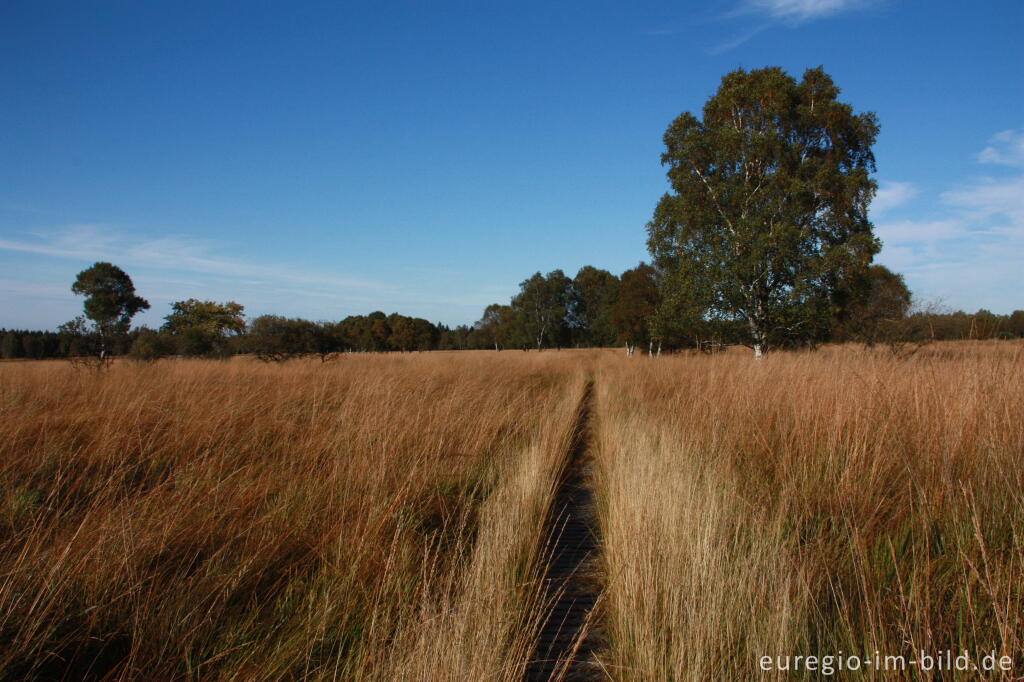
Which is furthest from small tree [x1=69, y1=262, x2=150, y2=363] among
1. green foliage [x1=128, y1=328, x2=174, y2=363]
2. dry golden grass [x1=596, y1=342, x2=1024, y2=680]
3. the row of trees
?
dry golden grass [x1=596, y1=342, x2=1024, y2=680]

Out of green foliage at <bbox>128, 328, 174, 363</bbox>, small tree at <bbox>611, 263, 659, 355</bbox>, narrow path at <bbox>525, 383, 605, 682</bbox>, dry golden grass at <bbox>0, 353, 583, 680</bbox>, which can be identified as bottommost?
narrow path at <bbox>525, 383, 605, 682</bbox>

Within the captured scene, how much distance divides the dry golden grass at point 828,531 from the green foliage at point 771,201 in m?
9.90

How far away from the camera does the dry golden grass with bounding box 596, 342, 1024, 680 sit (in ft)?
5.46

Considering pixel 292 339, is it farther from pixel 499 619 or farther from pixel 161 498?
pixel 499 619

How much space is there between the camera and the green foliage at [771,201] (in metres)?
14.0

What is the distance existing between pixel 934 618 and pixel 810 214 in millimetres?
16366

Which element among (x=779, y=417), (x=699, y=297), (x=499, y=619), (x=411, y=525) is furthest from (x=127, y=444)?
(x=699, y=297)

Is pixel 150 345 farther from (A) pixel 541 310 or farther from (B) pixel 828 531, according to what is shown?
(A) pixel 541 310

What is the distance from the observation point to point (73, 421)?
420 centimetres

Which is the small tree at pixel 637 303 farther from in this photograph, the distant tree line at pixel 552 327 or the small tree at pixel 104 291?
the small tree at pixel 104 291

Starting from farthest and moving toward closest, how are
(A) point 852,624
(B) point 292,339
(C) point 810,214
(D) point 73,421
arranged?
(B) point 292,339, (C) point 810,214, (D) point 73,421, (A) point 852,624

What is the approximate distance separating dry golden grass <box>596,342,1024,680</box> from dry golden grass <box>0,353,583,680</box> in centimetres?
67

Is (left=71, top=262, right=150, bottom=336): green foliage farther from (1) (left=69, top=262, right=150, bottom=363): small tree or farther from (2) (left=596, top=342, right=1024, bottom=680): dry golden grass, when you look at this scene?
(2) (left=596, top=342, right=1024, bottom=680): dry golden grass

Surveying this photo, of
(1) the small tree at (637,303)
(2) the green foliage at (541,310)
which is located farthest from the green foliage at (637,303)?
(2) the green foliage at (541,310)
